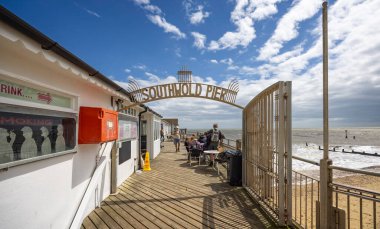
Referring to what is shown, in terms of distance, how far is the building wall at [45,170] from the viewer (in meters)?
2.19

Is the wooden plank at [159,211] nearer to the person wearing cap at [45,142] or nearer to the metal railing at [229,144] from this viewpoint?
the person wearing cap at [45,142]

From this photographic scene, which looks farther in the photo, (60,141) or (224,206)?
(224,206)

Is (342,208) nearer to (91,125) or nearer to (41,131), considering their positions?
(91,125)

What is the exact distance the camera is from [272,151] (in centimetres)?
425

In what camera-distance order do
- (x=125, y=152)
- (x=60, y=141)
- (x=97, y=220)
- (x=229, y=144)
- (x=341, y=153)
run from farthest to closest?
(x=341, y=153)
(x=229, y=144)
(x=125, y=152)
(x=97, y=220)
(x=60, y=141)

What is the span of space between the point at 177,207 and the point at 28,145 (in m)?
3.18

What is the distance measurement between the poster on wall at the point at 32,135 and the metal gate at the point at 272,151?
3.70 m

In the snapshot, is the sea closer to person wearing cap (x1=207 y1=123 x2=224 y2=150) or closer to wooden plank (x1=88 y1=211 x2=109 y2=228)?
person wearing cap (x1=207 y1=123 x2=224 y2=150)

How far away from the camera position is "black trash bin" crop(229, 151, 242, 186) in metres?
6.41

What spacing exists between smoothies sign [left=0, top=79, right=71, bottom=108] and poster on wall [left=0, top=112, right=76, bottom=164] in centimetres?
20

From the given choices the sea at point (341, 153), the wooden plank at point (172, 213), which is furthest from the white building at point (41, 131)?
the sea at point (341, 153)

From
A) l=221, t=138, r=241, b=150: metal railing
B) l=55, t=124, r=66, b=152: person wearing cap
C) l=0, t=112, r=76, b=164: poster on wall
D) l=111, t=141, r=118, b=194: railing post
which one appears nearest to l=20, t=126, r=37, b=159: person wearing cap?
l=0, t=112, r=76, b=164: poster on wall

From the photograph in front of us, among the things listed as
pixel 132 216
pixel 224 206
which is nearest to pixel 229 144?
pixel 224 206

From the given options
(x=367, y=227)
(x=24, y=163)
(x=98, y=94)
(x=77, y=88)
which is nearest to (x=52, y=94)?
(x=77, y=88)
